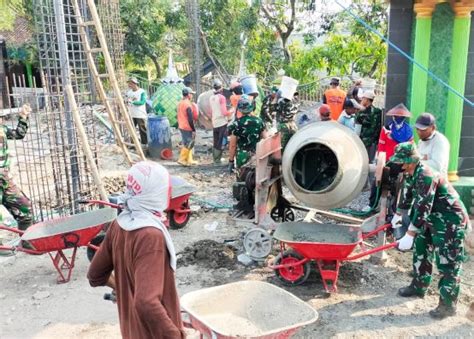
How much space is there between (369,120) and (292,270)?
317 centimetres

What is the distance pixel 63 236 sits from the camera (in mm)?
4465

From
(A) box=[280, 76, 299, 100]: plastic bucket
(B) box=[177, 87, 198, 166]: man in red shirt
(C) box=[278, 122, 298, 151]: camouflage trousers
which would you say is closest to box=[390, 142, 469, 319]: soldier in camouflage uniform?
(C) box=[278, 122, 298, 151]: camouflage trousers

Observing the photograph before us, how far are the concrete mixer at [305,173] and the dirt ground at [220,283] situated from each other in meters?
0.46

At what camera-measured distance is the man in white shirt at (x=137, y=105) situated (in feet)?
34.1

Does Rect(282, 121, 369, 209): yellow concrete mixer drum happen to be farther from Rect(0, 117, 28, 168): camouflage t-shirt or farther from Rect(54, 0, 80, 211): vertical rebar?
Rect(0, 117, 28, 168): camouflage t-shirt

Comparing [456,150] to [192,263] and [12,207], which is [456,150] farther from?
[12,207]

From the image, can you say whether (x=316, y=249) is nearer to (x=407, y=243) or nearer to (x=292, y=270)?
(x=292, y=270)

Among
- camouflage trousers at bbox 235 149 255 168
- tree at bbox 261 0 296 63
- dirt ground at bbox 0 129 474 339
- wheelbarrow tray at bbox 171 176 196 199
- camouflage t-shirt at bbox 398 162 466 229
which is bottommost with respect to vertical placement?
dirt ground at bbox 0 129 474 339

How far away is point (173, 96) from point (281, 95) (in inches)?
179

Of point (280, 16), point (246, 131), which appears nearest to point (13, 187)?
point (246, 131)

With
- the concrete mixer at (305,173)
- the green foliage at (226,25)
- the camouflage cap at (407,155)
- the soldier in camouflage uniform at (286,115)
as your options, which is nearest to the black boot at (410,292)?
the concrete mixer at (305,173)

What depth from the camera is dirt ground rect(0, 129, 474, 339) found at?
3.92 metres

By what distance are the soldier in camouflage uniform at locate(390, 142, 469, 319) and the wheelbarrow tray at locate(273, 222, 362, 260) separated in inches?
20.1

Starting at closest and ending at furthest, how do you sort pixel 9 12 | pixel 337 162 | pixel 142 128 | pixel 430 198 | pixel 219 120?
pixel 430 198
pixel 337 162
pixel 219 120
pixel 142 128
pixel 9 12
